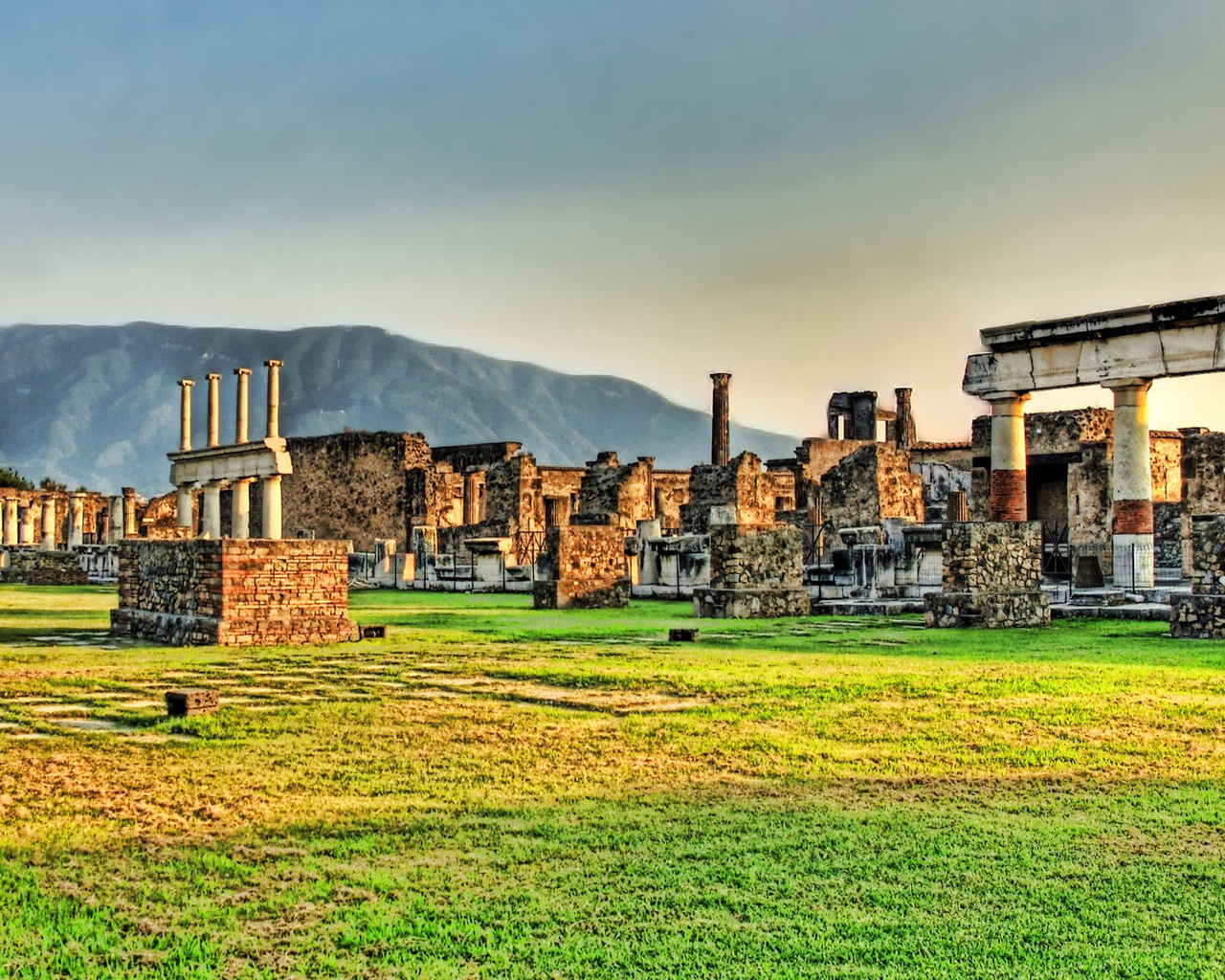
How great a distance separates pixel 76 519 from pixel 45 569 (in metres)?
21.7

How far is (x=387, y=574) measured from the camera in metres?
29.5

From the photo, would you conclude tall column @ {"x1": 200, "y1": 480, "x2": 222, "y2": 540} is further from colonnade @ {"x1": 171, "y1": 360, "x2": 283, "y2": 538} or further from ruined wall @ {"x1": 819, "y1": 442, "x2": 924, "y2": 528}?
ruined wall @ {"x1": 819, "y1": 442, "x2": 924, "y2": 528}

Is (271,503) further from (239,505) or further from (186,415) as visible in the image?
(186,415)

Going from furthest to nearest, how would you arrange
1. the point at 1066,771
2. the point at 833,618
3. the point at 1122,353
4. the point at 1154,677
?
the point at 1122,353
the point at 833,618
the point at 1154,677
the point at 1066,771

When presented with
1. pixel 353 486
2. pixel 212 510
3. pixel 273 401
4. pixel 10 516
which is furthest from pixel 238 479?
pixel 10 516

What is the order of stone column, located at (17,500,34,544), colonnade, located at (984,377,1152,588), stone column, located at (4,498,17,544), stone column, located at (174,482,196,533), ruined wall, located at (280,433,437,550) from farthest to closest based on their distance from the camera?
1. stone column, located at (4,498,17,544)
2. stone column, located at (17,500,34,544)
3. ruined wall, located at (280,433,437,550)
4. stone column, located at (174,482,196,533)
5. colonnade, located at (984,377,1152,588)

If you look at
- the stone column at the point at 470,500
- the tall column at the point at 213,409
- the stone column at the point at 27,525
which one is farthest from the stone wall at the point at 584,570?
the stone column at the point at 27,525

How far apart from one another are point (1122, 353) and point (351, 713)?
49.0 ft

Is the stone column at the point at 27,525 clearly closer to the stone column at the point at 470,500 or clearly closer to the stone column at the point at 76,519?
the stone column at the point at 76,519

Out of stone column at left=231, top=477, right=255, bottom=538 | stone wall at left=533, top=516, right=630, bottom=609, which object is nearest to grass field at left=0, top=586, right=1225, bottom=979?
stone wall at left=533, top=516, right=630, bottom=609

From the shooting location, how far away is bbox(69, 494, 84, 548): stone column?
4738 centimetres

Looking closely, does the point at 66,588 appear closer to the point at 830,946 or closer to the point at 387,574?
the point at 387,574

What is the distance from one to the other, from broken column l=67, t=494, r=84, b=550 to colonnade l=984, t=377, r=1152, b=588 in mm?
36673

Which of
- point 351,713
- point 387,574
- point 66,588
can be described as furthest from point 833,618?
point 66,588
